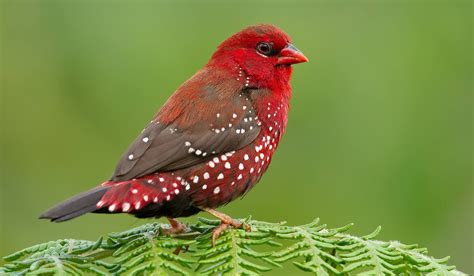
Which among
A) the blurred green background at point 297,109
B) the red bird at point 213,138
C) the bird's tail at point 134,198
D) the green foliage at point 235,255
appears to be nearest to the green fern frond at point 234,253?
the green foliage at point 235,255

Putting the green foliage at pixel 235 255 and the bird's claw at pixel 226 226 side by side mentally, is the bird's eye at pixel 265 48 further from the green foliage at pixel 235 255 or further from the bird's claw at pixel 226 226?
the green foliage at pixel 235 255

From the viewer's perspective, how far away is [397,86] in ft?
24.0

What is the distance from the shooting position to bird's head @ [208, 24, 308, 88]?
547 cm

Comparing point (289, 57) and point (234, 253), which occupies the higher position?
point (289, 57)

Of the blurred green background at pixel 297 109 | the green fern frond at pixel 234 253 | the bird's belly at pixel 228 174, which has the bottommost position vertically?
the green fern frond at pixel 234 253

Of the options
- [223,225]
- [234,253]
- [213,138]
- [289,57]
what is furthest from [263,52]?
[234,253]

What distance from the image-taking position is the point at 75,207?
13.0 feet

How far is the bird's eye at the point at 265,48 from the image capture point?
5547mm

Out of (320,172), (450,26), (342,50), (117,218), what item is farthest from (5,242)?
(450,26)

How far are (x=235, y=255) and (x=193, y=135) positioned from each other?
1.28m

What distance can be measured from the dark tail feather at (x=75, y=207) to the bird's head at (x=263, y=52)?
5.02 ft

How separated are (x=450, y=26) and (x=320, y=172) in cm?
178

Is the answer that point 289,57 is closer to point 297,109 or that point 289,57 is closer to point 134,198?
point 134,198

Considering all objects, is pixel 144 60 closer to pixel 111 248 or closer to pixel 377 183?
pixel 377 183
